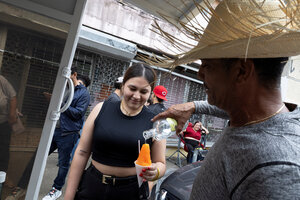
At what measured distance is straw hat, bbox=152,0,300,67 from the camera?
73 cm

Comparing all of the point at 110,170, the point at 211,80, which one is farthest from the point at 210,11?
the point at 110,170

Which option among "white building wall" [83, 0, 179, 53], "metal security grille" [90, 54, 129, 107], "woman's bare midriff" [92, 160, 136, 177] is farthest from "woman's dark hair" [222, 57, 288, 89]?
"metal security grille" [90, 54, 129, 107]

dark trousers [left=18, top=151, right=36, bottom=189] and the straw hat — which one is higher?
the straw hat

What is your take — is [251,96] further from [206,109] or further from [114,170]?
[114,170]

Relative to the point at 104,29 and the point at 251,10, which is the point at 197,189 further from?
the point at 104,29

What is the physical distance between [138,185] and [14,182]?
48.7 inches

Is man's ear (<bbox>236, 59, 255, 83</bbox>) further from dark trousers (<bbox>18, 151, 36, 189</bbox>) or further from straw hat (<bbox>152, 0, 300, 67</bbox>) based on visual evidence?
dark trousers (<bbox>18, 151, 36, 189</bbox>)

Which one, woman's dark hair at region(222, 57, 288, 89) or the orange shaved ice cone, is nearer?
woman's dark hair at region(222, 57, 288, 89)

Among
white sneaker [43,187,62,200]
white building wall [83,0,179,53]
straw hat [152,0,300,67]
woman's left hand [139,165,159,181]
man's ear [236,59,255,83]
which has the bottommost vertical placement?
white sneaker [43,187,62,200]

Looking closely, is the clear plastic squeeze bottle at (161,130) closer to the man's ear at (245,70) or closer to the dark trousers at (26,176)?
the man's ear at (245,70)

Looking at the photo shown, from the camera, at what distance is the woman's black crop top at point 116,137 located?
1788 millimetres

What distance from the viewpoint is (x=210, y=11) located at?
93cm

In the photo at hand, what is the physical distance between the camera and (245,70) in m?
0.93

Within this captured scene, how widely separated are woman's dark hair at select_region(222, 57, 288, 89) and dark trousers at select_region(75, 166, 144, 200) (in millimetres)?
1358
